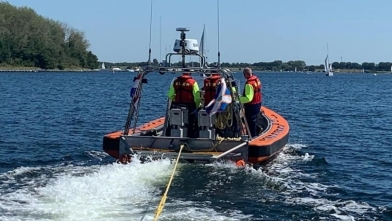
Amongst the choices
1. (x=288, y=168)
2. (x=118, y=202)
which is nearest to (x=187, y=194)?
(x=118, y=202)

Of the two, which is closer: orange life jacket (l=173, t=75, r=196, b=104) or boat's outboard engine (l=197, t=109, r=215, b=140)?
boat's outboard engine (l=197, t=109, r=215, b=140)

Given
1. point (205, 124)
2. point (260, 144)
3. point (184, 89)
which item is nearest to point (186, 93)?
point (184, 89)

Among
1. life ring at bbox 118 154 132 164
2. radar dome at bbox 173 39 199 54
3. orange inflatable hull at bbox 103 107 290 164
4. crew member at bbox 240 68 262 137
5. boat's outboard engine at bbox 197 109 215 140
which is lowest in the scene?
life ring at bbox 118 154 132 164

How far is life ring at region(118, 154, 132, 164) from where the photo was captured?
35.9 ft

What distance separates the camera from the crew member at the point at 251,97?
1234 centimetres

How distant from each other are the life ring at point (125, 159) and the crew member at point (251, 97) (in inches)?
104

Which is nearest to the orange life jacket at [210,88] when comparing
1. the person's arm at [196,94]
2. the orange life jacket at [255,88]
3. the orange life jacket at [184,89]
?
the person's arm at [196,94]

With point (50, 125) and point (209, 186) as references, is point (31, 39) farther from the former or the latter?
point (209, 186)

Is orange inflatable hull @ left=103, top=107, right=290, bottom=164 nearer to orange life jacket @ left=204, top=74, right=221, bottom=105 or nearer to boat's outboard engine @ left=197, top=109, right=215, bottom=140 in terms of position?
boat's outboard engine @ left=197, top=109, right=215, bottom=140

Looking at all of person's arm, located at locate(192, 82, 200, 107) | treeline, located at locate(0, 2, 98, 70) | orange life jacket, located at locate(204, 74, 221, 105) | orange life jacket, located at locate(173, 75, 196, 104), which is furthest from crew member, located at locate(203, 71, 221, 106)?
treeline, located at locate(0, 2, 98, 70)

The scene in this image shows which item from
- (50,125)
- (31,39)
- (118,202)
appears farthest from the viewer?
(31,39)

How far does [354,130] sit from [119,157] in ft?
38.0

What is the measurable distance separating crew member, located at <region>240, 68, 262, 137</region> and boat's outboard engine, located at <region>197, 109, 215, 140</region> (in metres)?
0.86

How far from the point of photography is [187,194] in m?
9.46
